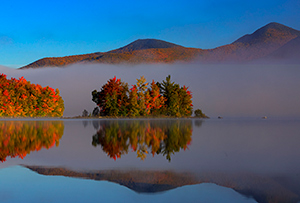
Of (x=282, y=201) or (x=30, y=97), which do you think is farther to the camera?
(x=30, y=97)

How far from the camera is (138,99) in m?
41.3

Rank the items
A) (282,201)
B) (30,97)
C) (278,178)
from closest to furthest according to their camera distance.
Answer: (282,201) → (278,178) → (30,97)

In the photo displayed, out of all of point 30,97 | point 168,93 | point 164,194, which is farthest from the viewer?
point 168,93

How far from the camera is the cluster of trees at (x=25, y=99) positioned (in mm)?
39031

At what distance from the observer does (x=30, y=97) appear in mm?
40969

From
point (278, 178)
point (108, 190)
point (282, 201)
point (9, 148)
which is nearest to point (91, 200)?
point (108, 190)

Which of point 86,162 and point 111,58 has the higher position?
point 111,58

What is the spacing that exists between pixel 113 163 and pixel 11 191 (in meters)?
2.08

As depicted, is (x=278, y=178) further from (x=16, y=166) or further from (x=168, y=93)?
(x=168, y=93)

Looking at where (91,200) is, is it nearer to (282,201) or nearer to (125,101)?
(282,201)

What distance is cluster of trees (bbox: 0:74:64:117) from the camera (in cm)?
3903

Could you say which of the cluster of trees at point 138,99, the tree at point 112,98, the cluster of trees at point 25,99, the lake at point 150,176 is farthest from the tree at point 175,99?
the lake at point 150,176

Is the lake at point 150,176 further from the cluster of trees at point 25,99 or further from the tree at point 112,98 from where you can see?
the cluster of trees at point 25,99

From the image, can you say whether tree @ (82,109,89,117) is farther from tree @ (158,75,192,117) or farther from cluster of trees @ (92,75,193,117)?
tree @ (158,75,192,117)
